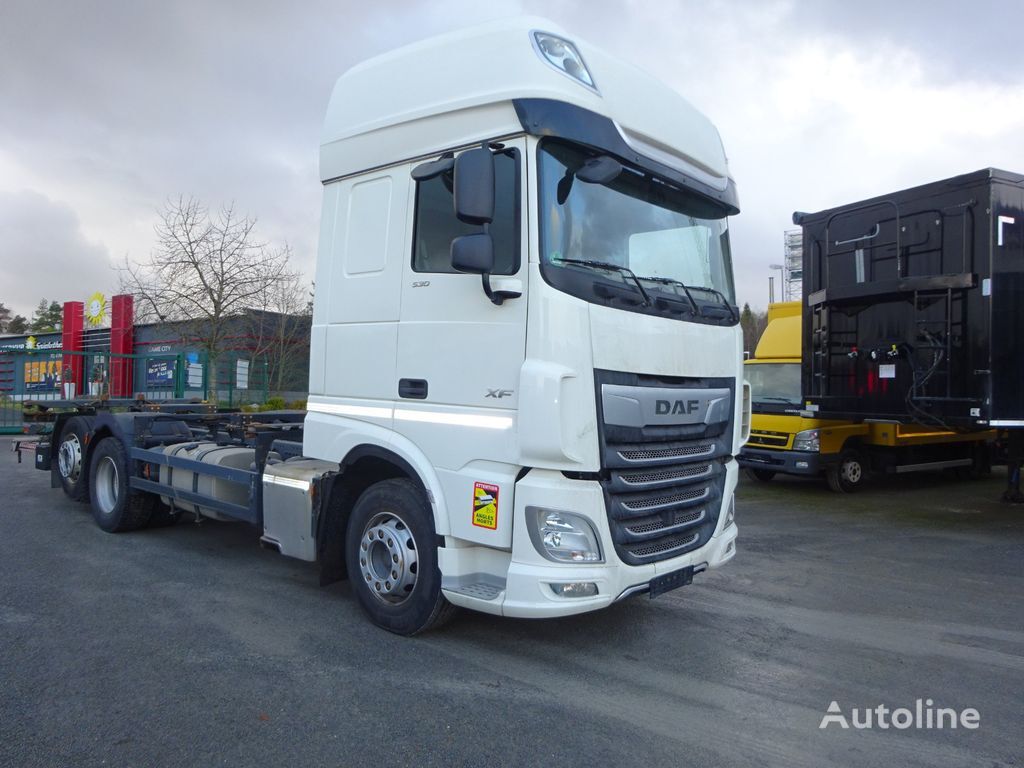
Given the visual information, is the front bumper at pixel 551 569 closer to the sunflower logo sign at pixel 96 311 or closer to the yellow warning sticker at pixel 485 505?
the yellow warning sticker at pixel 485 505

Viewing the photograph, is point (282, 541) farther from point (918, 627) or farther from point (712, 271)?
point (918, 627)

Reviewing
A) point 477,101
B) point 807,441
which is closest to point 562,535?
point 477,101

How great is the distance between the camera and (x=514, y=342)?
392 centimetres

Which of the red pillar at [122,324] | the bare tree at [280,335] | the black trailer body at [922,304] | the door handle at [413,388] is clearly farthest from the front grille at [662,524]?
the red pillar at [122,324]

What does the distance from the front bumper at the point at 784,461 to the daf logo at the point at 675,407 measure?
632 cm

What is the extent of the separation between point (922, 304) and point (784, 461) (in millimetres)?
3288

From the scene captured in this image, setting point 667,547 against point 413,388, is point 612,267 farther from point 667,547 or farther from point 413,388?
point 667,547

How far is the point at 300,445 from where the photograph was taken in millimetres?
5410

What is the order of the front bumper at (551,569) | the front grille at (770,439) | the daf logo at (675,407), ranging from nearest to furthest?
the front bumper at (551,569) < the daf logo at (675,407) < the front grille at (770,439)

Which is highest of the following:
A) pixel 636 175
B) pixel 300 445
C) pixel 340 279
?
pixel 636 175

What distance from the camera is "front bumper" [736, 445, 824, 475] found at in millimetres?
10680

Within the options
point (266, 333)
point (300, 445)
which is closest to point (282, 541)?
point (300, 445)

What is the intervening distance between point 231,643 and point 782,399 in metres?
9.39

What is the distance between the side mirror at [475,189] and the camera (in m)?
3.79
